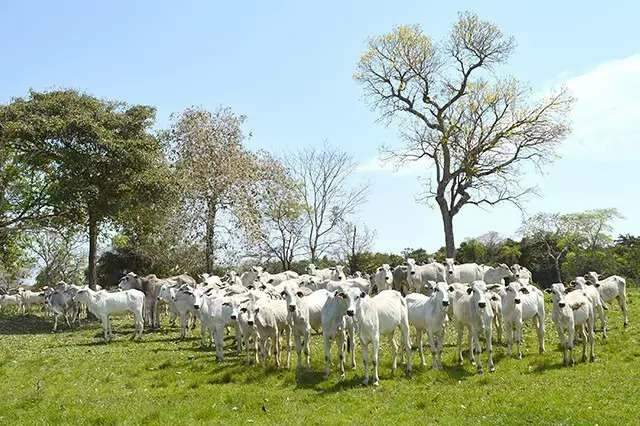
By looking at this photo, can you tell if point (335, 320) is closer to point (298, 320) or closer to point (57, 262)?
point (298, 320)

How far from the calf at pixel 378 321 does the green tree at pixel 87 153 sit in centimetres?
2175

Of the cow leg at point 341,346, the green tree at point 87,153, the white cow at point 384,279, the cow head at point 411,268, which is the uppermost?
the green tree at point 87,153

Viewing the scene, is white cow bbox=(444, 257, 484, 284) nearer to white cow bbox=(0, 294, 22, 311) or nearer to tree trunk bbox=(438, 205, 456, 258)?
tree trunk bbox=(438, 205, 456, 258)

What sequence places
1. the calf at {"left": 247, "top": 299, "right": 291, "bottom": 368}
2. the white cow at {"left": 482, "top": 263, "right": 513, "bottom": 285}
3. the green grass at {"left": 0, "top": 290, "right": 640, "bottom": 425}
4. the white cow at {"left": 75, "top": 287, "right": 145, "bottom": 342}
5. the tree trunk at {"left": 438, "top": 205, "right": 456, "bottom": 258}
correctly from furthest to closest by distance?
the tree trunk at {"left": 438, "top": 205, "right": 456, "bottom": 258} < the white cow at {"left": 482, "top": 263, "right": 513, "bottom": 285} < the white cow at {"left": 75, "top": 287, "right": 145, "bottom": 342} < the calf at {"left": 247, "top": 299, "right": 291, "bottom": 368} < the green grass at {"left": 0, "top": 290, "right": 640, "bottom": 425}

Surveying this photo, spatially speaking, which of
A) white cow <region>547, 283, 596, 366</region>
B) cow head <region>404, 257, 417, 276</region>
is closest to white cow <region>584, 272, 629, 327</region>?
white cow <region>547, 283, 596, 366</region>

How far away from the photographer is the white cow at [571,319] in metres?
17.9

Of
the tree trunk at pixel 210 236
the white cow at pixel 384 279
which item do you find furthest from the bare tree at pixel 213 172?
the white cow at pixel 384 279

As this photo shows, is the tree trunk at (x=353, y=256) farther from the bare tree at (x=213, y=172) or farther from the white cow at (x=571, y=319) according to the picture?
the white cow at (x=571, y=319)

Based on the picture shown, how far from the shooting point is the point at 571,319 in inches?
711

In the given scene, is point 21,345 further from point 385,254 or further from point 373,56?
point 385,254

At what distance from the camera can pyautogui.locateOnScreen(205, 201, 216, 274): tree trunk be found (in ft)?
161

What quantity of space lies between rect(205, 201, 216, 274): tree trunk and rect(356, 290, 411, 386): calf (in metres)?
31.6

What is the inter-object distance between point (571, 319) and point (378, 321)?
17.8ft

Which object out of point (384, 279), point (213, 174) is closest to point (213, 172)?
point (213, 174)
